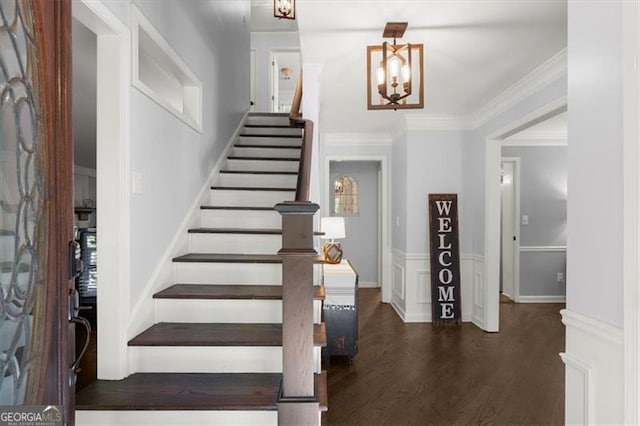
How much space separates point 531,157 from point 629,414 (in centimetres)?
507

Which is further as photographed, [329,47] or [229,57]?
[229,57]

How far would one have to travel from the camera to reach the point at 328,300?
3369 millimetres

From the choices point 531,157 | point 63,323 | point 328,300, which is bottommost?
point 328,300

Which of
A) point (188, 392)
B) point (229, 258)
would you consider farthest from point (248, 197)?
point (188, 392)

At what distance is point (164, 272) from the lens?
2.36 m

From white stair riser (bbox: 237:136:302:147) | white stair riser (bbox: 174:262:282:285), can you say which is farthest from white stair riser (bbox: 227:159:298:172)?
white stair riser (bbox: 174:262:282:285)

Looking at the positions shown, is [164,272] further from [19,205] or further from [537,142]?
[537,142]

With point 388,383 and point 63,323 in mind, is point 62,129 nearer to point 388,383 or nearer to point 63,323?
point 63,323

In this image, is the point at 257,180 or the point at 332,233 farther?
the point at 332,233

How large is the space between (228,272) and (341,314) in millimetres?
1266

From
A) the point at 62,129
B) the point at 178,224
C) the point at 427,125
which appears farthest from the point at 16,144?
the point at 427,125

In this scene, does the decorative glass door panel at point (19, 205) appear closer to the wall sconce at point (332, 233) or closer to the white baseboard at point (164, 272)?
the white baseboard at point (164, 272)

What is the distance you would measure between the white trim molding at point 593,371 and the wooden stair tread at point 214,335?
1.07 m

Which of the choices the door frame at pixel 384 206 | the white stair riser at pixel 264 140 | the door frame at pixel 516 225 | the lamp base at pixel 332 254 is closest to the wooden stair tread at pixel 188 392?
the lamp base at pixel 332 254
